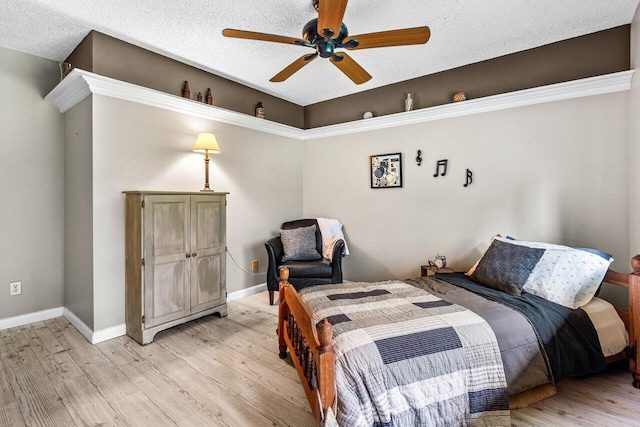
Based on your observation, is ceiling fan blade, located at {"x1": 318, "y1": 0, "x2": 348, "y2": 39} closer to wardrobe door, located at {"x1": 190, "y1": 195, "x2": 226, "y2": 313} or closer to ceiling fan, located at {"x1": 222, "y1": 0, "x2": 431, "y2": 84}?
ceiling fan, located at {"x1": 222, "y1": 0, "x2": 431, "y2": 84}

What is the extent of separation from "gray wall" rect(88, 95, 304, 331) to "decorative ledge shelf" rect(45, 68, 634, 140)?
0.08 m

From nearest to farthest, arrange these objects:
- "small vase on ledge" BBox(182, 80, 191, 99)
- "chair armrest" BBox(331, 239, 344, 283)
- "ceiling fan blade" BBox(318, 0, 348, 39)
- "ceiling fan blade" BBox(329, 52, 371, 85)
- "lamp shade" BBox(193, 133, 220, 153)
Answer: "ceiling fan blade" BBox(318, 0, 348, 39) < "ceiling fan blade" BBox(329, 52, 371, 85) < "lamp shade" BBox(193, 133, 220, 153) < "small vase on ledge" BBox(182, 80, 191, 99) < "chair armrest" BBox(331, 239, 344, 283)

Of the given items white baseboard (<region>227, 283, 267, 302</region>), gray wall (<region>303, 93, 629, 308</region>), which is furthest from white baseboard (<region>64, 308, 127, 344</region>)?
gray wall (<region>303, 93, 629, 308</region>)

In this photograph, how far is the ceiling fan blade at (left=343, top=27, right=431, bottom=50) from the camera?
187 centimetres

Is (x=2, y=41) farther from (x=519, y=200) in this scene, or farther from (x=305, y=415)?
(x=519, y=200)

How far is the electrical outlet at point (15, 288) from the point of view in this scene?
9.51 feet

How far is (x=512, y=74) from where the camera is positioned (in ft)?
10.2

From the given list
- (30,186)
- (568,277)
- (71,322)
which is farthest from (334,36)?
(71,322)

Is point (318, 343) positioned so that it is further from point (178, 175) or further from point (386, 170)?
point (386, 170)

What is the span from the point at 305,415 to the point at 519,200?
2.78 metres

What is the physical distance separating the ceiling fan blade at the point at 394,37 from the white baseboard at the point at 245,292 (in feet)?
9.94

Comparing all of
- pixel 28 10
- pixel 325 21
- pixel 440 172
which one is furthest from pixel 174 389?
pixel 440 172

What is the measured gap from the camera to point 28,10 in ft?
7.60

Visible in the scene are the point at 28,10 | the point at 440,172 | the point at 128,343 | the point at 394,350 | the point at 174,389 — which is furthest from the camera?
the point at 440,172
